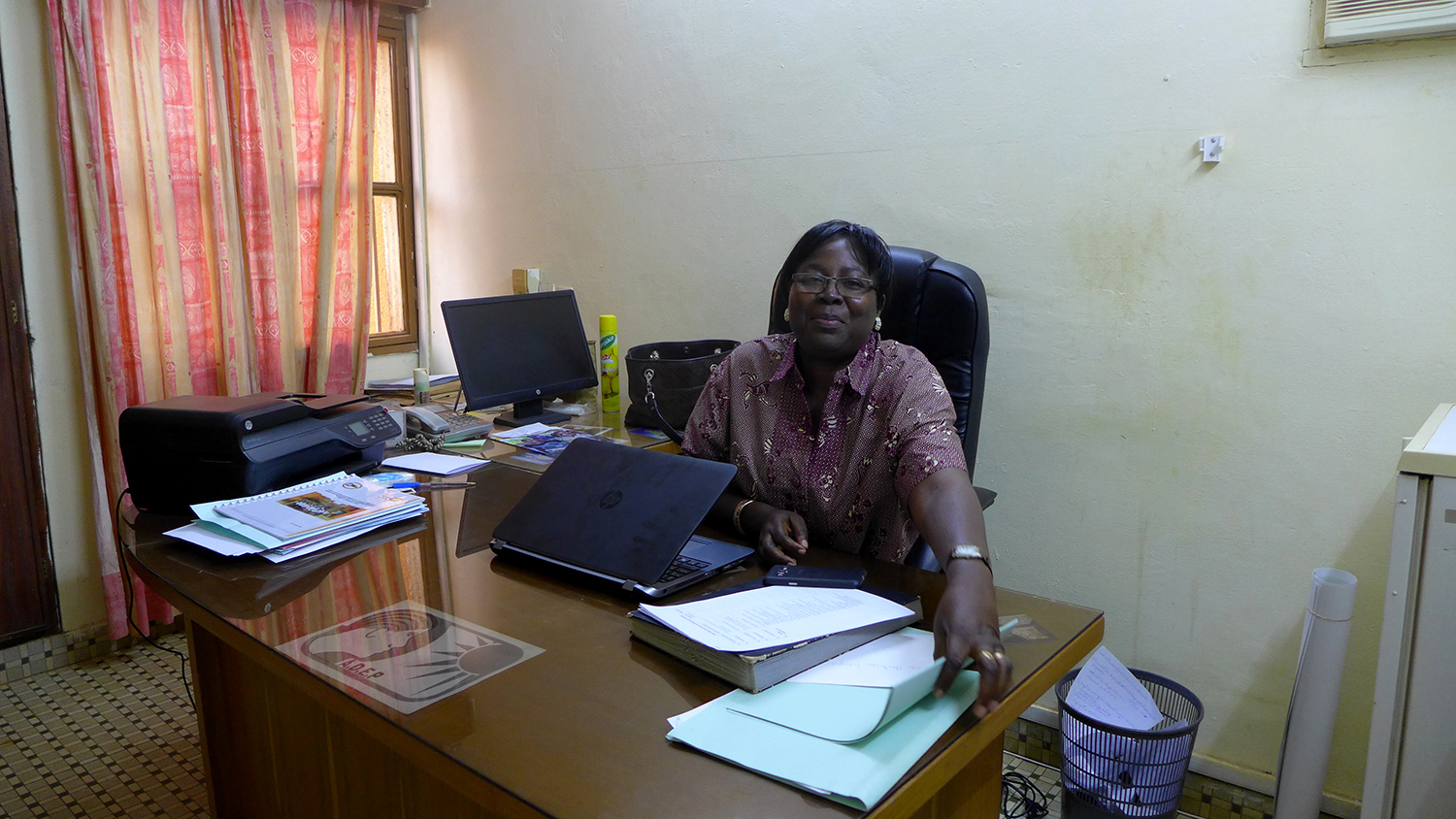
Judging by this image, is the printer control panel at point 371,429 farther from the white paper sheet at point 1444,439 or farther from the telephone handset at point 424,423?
the white paper sheet at point 1444,439

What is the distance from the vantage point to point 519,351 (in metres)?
2.73

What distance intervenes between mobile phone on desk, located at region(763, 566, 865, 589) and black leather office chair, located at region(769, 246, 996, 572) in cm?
66

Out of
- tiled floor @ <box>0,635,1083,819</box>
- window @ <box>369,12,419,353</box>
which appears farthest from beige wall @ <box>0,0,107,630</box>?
window @ <box>369,12,419,353</box>

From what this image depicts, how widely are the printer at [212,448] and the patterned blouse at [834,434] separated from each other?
0.83m

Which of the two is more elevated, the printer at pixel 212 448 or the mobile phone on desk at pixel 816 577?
the printer at pixel 212 448

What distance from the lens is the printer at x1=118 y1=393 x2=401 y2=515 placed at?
1.73m

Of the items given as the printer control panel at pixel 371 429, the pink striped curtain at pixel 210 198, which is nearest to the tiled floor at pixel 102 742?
the pink striped curtain at pixel 210 198

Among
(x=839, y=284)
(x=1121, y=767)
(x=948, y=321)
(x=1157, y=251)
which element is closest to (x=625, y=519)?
(x=839, y=284)

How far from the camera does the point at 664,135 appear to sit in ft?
9.68

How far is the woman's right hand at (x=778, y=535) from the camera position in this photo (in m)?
1.46

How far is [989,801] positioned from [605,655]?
1.97 feet

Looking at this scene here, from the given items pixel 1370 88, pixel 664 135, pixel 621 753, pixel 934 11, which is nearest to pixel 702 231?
pixel 664 135

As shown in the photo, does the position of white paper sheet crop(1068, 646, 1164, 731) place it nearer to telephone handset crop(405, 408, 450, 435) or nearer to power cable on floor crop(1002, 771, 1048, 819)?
power cable on floor crop(1002, 771, 1048, 819)

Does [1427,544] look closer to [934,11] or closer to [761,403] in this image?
[761,403]
